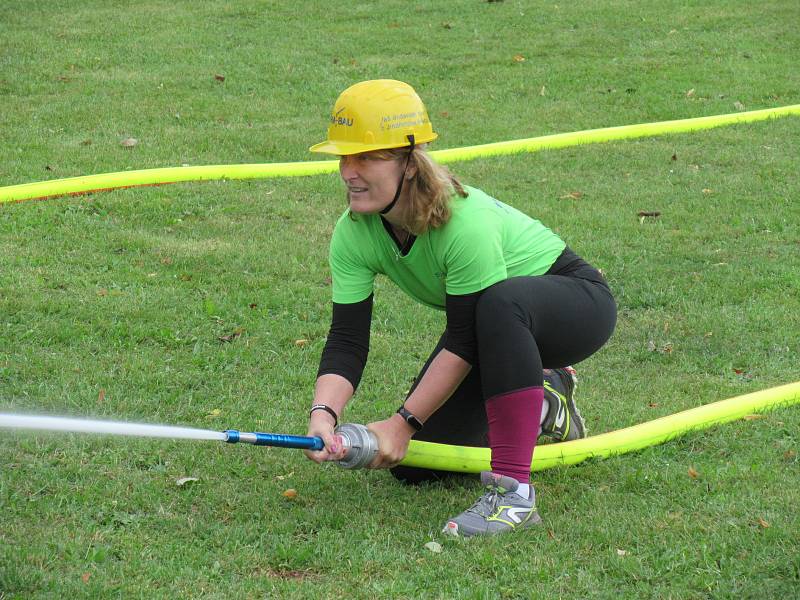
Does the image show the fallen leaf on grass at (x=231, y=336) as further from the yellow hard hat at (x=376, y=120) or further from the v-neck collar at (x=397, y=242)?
the yellow hard hat at (x=376, y=120)

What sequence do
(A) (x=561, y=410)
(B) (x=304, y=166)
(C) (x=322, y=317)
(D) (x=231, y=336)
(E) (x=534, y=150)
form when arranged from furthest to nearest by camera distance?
(E) (x=534, y=150), (B) (x=304, y=166), (C) (x=322, y=317), (D) (x=231, y=336), (A) (x=561, y=410)

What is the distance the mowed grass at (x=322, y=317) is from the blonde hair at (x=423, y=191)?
3.49 ft

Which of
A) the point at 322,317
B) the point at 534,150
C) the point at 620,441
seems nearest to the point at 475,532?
the point at 620,441

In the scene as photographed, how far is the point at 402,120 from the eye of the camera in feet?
11.5

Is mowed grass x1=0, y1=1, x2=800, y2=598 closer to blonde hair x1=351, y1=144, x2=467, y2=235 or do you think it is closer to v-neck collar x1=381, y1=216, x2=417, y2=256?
v-neck collar x1=381, y1=216, x2=417, y2=256

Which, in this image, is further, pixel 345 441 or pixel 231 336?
pixel 231 336

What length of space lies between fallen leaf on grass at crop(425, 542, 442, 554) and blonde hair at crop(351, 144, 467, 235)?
1.04 metres

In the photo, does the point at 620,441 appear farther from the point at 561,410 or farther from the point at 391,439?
the point at 391,439

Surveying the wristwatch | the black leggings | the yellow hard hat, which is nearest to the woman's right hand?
the wristwatch

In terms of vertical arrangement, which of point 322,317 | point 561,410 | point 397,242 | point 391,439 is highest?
point 397,242

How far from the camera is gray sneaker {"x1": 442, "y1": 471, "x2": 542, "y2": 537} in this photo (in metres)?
3.62

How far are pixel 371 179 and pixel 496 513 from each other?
1209 mm

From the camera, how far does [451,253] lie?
11.9ft

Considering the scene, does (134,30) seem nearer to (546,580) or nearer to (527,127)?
(527,127)
